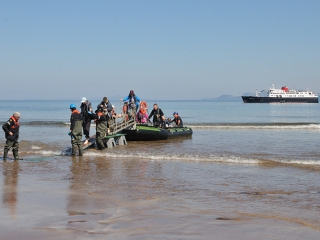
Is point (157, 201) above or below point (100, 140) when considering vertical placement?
below

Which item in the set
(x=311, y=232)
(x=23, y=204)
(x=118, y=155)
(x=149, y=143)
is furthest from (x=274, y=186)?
(x=149, y=143)

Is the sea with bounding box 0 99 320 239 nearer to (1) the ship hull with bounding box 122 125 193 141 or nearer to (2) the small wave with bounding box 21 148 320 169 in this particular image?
(2) the small wave with bounding box 21 148 320 169

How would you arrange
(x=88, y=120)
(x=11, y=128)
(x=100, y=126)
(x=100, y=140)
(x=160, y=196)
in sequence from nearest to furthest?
(x=160, y=196), (x=11, y=128), (x=100, y=126), (x=100, y=140), (x=88, y=120)

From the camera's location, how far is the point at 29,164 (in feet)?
39.7

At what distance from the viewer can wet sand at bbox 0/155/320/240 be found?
18.4 feet

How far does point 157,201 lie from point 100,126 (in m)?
7.81

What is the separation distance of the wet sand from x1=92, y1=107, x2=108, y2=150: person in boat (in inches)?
115

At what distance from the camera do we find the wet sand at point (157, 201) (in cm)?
560

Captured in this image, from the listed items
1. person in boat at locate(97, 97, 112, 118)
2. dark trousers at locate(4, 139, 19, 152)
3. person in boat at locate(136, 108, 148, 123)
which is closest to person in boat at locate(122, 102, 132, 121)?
person in boat at locate(136, 108, 148, 123)

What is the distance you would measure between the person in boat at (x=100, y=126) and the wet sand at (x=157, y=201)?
115 inches

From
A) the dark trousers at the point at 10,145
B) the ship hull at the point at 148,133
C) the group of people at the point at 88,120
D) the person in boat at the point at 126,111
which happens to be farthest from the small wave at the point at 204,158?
the person in boat at the point at 126,111

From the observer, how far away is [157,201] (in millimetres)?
7551

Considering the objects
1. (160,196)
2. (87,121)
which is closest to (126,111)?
(87,121)

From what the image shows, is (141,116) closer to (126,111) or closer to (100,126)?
(126,111)
